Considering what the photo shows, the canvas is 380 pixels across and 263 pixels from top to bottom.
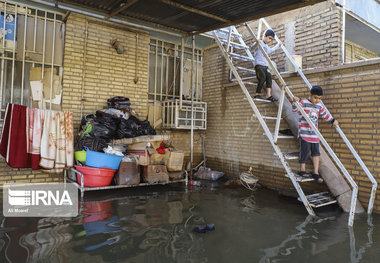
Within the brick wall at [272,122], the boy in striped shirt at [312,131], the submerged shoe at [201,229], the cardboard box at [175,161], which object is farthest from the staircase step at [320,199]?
the cardboard box at [175,161]

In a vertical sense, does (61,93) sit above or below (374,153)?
above

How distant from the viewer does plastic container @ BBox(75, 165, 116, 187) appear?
539 cm

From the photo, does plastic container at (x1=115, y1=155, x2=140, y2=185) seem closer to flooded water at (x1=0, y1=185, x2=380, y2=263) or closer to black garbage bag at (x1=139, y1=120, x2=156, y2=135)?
flooded water at (x1=0, y1=185, x2=380, y2=263)

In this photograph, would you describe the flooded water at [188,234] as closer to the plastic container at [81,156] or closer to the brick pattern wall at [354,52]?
the plastic container at [81,156]

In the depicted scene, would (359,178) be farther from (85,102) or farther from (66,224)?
(85,102)

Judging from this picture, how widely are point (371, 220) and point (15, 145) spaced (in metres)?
6.22

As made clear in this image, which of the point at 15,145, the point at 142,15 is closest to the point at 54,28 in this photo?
the point at 142,15

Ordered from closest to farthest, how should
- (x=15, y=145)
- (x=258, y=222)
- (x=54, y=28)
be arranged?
(x=258, y=222) → (x=15, y=145) → (x=54, y=28)

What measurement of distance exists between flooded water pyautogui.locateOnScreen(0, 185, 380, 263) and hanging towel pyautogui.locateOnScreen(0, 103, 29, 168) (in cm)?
135

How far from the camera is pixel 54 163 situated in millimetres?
5332

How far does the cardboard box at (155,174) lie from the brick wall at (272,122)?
2302 mm

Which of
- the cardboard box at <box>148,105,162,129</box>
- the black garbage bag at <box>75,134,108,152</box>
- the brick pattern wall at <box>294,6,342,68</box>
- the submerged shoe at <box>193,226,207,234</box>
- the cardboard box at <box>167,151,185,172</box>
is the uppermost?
the brick pattern wall at <box>294,6,342,68</box>

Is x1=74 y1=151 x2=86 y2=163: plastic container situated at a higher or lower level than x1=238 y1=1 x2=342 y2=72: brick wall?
lower

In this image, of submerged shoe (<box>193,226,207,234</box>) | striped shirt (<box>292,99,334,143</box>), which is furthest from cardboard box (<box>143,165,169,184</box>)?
striped shirt (<box>292,99,334,143</box>)
